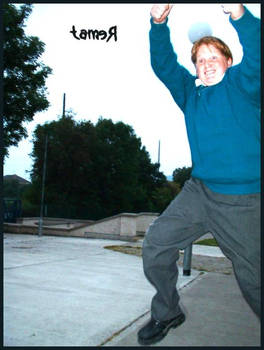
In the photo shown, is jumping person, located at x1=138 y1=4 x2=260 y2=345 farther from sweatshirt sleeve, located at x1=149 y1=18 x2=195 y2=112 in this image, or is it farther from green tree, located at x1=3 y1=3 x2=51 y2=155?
green tree, located at x1=3 y1=3 x2=51 y2=155

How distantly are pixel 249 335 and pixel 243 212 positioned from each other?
5.51ft

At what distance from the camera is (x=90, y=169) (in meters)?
26.7

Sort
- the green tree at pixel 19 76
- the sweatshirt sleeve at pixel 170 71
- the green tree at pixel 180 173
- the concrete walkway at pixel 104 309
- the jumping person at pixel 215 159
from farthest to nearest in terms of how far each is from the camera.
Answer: the green tree at pixel 180 173 < the green tree at pixel 19 76 < the concrete walkway at pixel 104 309 < the sweatshirt sleeve at pixel 170 71 < the jumping person at pixel 215 159

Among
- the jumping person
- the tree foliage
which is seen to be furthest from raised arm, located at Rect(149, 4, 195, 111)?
the tree foliage

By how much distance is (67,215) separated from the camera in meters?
A: 20.8

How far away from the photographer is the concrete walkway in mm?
2825

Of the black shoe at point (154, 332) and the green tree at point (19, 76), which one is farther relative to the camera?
the green tree at point (19, 76)

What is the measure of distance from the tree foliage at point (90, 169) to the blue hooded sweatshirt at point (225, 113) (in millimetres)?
19282

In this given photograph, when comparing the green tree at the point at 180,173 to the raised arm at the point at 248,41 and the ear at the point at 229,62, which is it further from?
→ the raised arm at the point at 248,41

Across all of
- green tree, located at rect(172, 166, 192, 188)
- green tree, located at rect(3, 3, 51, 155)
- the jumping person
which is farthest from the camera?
green tree, located at rect(172, 166, 192, 188)

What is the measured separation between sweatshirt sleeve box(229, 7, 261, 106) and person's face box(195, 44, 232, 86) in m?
0.15

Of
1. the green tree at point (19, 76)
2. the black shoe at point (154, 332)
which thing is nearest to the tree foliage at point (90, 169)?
the green tree at point (19, 76)

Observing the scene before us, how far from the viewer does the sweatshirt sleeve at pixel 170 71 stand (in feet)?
6.63

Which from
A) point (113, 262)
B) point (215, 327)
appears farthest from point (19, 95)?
point (215, 327)
